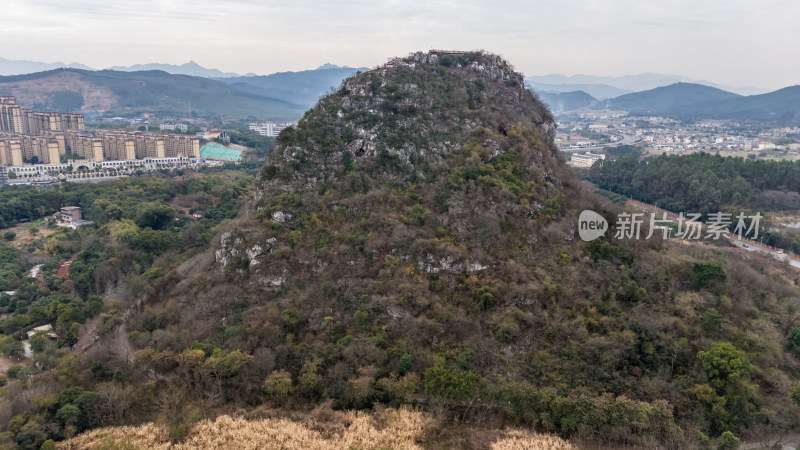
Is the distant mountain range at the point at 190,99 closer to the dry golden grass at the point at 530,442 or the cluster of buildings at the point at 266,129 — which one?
the cluster of buildings at the point at 266,129

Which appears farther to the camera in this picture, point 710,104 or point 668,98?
point 668,98

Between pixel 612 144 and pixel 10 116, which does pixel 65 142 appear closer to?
pixel 10 116

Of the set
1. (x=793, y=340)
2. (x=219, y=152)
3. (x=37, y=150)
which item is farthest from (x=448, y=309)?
(x=37, y=150)

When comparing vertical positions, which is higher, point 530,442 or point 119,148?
point 119,148

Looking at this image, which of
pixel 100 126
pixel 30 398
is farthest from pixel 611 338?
pixel 100 126

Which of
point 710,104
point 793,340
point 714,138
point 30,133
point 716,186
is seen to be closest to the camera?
point 793,340

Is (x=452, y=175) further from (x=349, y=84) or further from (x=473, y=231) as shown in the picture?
(x=349, y=84)
